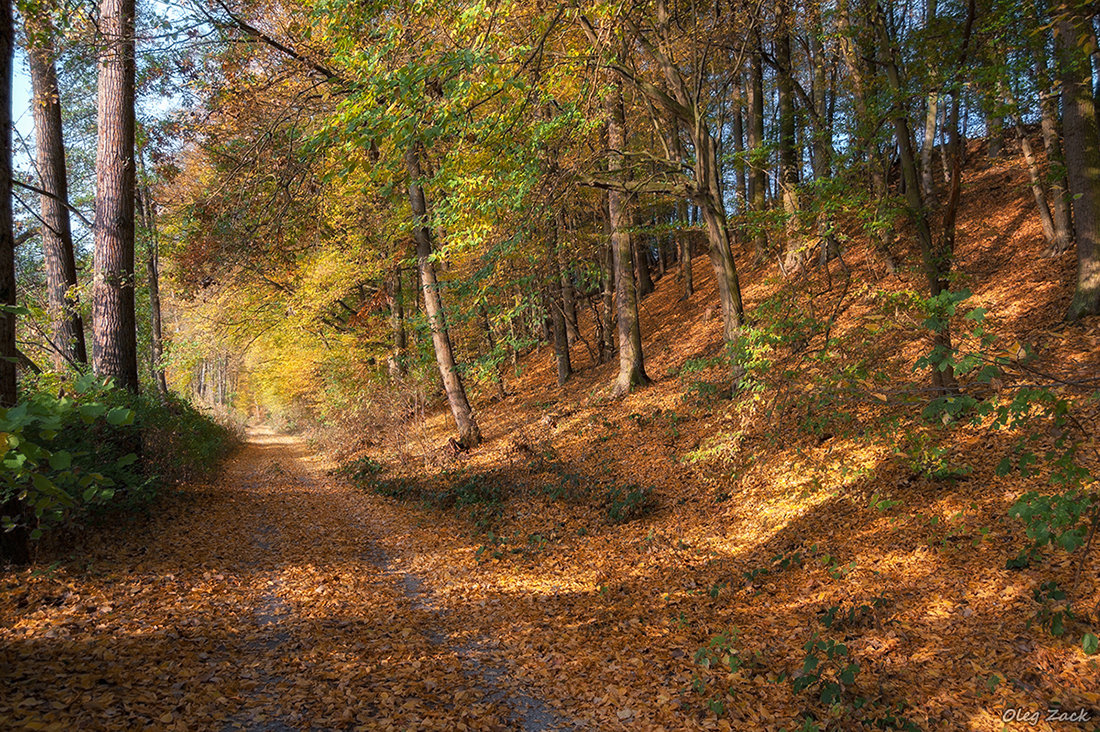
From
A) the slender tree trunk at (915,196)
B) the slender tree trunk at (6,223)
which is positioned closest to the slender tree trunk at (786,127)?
the slender tree trunk at (915,196)

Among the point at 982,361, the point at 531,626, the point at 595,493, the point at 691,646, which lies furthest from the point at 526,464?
the point at 982,361

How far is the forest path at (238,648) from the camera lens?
342 cm

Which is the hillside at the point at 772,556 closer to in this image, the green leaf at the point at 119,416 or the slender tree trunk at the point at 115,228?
the green leaf at the point at 119,416

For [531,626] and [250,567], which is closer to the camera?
[531,626]

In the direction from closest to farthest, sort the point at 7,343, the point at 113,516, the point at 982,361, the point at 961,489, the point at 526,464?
the point at 982,361, the point at 7,343, the point at 961,489, the point at 113,516, the point at 526,464

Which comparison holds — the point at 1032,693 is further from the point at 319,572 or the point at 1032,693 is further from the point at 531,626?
the point at 319,572

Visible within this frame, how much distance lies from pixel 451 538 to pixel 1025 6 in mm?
9210

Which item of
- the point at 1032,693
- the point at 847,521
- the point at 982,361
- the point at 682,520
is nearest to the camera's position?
the point at 982,361

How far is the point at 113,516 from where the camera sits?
21.6 feet

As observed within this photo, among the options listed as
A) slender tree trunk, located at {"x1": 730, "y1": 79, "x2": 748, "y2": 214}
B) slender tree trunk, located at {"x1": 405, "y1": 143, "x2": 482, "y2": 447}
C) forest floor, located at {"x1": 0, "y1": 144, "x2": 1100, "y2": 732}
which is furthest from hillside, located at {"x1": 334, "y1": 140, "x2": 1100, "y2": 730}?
slender tree trunk, located at {"x1": 730, "y1": 79, "x2": 748, "y2": 214}
